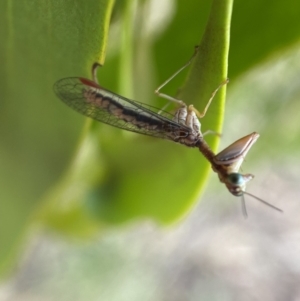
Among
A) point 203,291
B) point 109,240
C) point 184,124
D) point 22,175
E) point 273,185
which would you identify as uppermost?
point 184,124

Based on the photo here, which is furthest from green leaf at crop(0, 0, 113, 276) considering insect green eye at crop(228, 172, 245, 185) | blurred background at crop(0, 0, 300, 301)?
insect green eye at crop(228, 172, 245, 185)

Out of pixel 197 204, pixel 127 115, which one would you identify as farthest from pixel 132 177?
pixel 197 204

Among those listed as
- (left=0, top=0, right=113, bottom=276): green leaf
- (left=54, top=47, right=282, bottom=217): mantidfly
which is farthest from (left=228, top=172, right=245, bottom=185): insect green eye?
(left=0, top=0, right=113, bottom=276): green leaf

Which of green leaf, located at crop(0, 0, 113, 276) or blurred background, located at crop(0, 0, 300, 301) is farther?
blurred background, located at crop(0, 0, 300, 301)

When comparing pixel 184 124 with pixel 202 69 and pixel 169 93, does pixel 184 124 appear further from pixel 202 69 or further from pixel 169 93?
pixel 202 69

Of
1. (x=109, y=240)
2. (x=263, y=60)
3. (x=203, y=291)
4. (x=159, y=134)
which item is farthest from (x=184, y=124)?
(x=203, y=291)

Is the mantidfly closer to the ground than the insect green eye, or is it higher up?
higher up

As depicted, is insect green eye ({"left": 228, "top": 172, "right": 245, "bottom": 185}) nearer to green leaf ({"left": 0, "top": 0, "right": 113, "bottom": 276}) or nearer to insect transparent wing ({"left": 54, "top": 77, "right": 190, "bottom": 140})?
insect transparent wing ({"left": 54, "top": 77, "right": 190, "bottom": 140})
